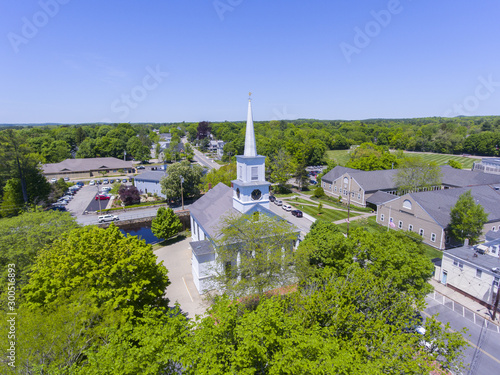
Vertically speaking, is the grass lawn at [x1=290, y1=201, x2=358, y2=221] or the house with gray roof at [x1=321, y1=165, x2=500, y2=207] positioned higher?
the house with gray roof at [x1=321, y1=165, x2=500, y2=207]

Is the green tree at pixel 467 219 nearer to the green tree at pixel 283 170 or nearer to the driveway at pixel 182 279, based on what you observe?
the driveway at pixel 182 279

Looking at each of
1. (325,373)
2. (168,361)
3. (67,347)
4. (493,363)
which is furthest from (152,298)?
(493,363)

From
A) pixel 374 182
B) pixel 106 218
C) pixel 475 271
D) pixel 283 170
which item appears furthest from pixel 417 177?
pixel 106 218

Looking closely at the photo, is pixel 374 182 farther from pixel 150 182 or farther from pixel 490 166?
pixel 150 182

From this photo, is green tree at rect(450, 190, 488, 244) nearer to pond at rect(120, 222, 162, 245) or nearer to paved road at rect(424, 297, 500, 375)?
paved road at rect(424, 297, 500, 375)

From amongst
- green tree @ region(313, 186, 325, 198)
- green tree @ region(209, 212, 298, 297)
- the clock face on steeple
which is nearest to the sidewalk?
green tree @ region(209, 212, 298, 297)

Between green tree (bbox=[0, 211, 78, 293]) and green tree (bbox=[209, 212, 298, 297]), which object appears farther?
green tree (bbox=[209, 212, 298, 297])

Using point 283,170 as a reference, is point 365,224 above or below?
below
